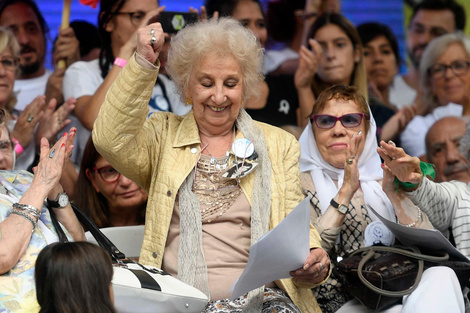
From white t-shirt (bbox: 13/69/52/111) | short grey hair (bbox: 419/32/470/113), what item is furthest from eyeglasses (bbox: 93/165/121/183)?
short grey hair (bbox: 419/32/470/113)

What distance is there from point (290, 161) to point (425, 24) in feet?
10.7

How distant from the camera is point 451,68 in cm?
641

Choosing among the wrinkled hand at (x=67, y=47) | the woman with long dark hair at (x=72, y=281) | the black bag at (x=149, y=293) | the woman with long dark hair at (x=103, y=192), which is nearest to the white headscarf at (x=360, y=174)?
the black bag at (x=149, y=293)

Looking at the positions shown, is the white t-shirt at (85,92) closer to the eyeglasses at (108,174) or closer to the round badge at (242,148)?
the eyeglasses at (108,174)

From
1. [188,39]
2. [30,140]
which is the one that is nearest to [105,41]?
[30,140]

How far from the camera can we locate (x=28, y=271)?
3.06m

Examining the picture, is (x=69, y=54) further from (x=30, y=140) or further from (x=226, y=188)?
(x=226, y=188)

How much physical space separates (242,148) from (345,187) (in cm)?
61

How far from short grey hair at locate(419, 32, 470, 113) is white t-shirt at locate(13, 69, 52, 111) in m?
3.08

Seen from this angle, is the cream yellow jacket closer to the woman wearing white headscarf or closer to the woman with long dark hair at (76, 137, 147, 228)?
the woman wearing white headscarf

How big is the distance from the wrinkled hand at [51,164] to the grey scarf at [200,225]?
572mm

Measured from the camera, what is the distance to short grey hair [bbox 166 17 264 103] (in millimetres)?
3709

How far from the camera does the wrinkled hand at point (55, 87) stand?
5.39 meters

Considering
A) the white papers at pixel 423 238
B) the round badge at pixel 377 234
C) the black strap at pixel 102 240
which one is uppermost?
the black strap at pixel 102 240
